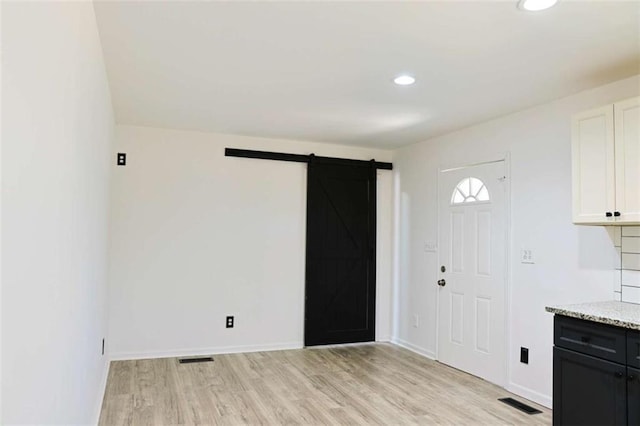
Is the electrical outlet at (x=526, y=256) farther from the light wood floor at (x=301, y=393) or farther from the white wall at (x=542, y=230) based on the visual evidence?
the light wood floor at (x=301, y=393)

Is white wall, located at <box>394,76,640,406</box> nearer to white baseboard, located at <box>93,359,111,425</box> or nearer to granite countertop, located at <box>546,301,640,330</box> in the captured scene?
granite countertop, located at <box>546,301,640,330</box>

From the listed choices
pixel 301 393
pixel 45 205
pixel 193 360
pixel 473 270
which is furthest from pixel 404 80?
pixel 193 360

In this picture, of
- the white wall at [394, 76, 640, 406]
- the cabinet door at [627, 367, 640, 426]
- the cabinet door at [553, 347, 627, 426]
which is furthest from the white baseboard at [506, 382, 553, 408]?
the cabinet door at [627, 367, 640, 426]

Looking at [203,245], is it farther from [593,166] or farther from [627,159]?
[627,159]

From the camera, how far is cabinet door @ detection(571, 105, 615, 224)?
9.27ft

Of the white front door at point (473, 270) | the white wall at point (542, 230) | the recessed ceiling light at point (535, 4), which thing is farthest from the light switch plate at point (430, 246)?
the recessed ceiling light at point (535, 4)

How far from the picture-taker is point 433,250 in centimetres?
495

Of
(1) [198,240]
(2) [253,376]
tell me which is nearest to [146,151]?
(1) [198,240]

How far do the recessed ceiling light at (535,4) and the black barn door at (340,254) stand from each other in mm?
3408

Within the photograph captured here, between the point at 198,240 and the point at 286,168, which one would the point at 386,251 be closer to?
the point at 286,168

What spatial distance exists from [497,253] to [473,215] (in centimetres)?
46

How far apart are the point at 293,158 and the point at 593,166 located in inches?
125

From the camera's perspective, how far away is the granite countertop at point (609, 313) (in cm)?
238

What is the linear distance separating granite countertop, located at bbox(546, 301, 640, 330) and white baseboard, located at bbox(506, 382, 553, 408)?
996 millimetres
